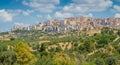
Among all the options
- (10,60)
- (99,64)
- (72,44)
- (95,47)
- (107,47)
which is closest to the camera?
(10,60)

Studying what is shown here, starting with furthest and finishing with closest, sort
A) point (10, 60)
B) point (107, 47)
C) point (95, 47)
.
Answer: point (95, 47) < point (107, 47) < point (10, 60)

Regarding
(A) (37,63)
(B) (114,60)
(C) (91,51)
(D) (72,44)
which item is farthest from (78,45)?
(A) (37,63)

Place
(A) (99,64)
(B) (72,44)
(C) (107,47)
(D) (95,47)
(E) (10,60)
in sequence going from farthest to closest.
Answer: (B) (72,44) < (D) (95,47) < (C) (107,47) < (A) (99,64) < (E) (10,60)

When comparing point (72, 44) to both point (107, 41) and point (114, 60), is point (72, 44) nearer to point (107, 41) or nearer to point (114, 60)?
point (107, 41)

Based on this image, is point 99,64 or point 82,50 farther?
point 82,50

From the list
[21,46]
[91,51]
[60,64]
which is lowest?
[91,51]

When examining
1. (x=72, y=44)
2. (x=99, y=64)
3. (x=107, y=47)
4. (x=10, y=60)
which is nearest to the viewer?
(x=10, y=60)

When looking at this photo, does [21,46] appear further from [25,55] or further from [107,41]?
[107,41]

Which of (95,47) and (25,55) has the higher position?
(25,55)

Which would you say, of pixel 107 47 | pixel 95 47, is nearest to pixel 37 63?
pixel 107 47
